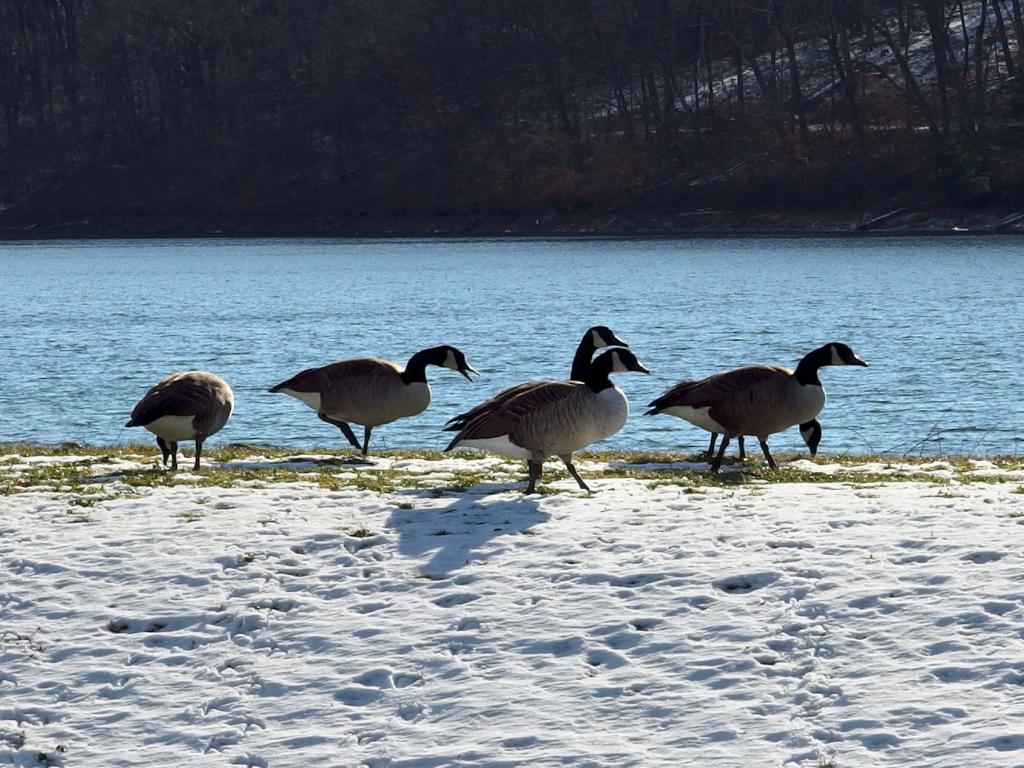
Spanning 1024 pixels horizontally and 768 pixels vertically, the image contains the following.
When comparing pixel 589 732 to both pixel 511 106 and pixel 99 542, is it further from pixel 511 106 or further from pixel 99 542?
pixel 511 106

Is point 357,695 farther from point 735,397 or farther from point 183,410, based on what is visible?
point 735,397

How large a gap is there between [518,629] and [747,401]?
6.53m

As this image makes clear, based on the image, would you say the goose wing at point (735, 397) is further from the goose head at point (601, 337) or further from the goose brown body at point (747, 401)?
the goose head at point (601, 337)

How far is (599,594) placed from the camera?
1173 cm

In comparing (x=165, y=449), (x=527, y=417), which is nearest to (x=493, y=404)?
(x=527, y=417)

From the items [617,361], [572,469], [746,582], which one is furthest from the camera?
[617,361]

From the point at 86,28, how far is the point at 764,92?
102 meters

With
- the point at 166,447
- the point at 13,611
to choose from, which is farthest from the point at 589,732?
the point at 166,447

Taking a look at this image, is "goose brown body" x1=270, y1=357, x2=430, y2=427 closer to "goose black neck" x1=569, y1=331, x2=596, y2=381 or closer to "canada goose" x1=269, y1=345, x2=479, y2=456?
"canada goose" x1=269, y1=345, x2=479, y2=456

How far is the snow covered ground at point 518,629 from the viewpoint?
9.77m

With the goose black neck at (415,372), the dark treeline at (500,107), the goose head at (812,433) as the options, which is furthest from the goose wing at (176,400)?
the dark treeline at (500,107)

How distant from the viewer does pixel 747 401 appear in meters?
16.8

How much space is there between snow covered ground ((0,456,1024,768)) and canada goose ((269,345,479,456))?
3990 mm

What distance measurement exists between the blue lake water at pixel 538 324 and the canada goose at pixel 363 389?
27.1 feet
